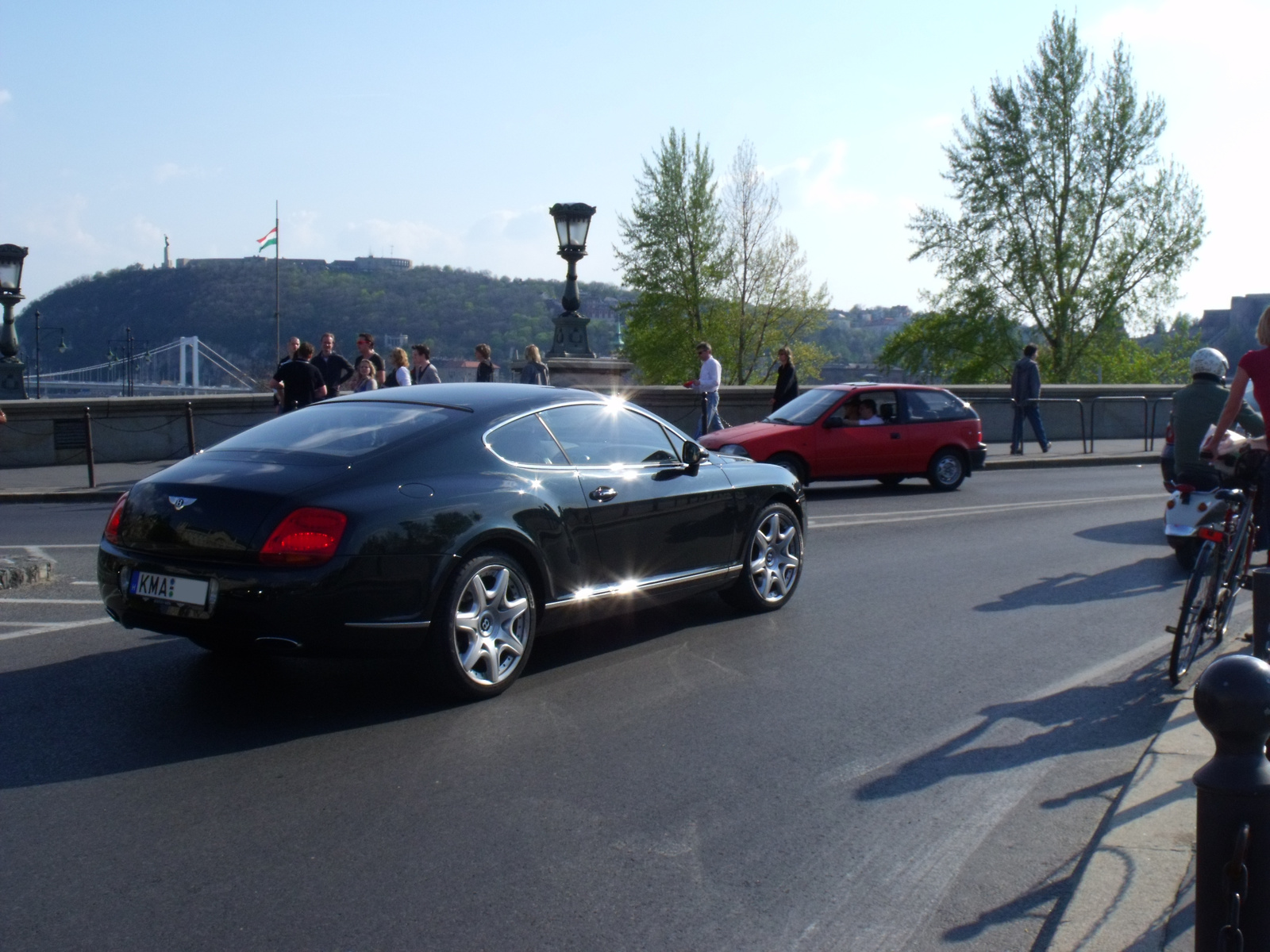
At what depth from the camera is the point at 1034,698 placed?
6145mm

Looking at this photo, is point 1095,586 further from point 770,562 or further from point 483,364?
point 483,364

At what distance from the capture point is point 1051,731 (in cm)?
559

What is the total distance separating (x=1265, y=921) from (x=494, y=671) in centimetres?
398

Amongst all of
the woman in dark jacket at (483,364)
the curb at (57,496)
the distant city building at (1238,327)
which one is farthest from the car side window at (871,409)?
the distant city building at (1238,327)

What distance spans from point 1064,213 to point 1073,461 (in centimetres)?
2579

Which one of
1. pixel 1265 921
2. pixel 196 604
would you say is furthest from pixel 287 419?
pixel 1265 921

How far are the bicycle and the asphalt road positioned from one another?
255mm

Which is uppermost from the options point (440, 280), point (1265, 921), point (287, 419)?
point (440, 280)

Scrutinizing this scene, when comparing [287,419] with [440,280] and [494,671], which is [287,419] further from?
[440,280]

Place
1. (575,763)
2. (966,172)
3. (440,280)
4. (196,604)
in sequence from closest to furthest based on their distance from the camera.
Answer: (575,763) < (196,604) < (966,172) < (440,280)

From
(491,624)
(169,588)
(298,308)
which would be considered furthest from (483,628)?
(298,308)

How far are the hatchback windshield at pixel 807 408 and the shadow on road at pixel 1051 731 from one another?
9.78m

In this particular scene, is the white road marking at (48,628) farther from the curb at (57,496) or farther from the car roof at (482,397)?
the curb at (57,496)

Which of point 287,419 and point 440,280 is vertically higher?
point 440,280
